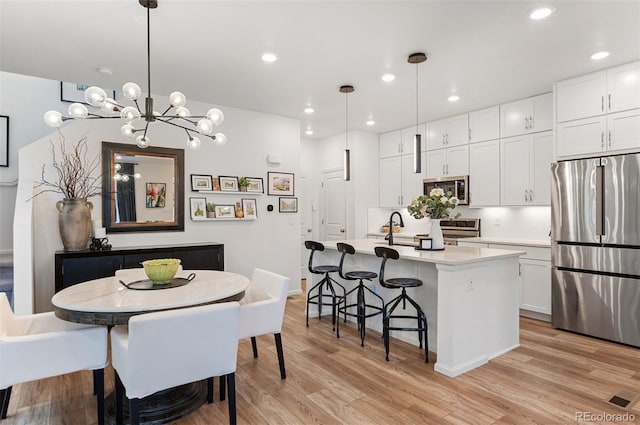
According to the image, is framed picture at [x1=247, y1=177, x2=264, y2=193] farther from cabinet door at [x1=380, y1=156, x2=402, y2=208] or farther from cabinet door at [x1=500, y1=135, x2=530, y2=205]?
cabinet door at [x1=500, y1=135, x2=530, y2=205]

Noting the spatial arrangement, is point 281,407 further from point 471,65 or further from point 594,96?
point 594,96

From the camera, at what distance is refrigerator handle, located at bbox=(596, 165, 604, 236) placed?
11.7 ft

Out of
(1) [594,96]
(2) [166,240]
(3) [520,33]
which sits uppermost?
(3) [520,33]

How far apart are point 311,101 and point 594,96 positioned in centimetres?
311

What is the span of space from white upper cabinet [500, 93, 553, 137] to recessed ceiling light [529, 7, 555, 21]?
2065 millimetres

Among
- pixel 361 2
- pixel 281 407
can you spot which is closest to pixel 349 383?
pixel 281 407

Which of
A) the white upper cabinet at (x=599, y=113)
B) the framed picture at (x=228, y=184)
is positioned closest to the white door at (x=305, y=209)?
the framed picture at (x=228, y=184)

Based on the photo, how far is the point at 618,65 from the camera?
353cm

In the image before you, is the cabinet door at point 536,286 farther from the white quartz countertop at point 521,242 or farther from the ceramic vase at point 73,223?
the ceramic vase at point 73,223

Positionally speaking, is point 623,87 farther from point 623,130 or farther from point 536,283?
point 536,283

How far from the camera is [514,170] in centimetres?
475

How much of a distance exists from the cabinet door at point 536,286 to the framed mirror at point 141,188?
4.32 meters

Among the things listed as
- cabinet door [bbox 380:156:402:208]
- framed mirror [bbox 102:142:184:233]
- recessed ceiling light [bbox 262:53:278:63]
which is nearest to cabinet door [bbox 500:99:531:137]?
cabinet door [bbox 380:156:402:208]

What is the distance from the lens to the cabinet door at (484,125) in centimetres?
493
